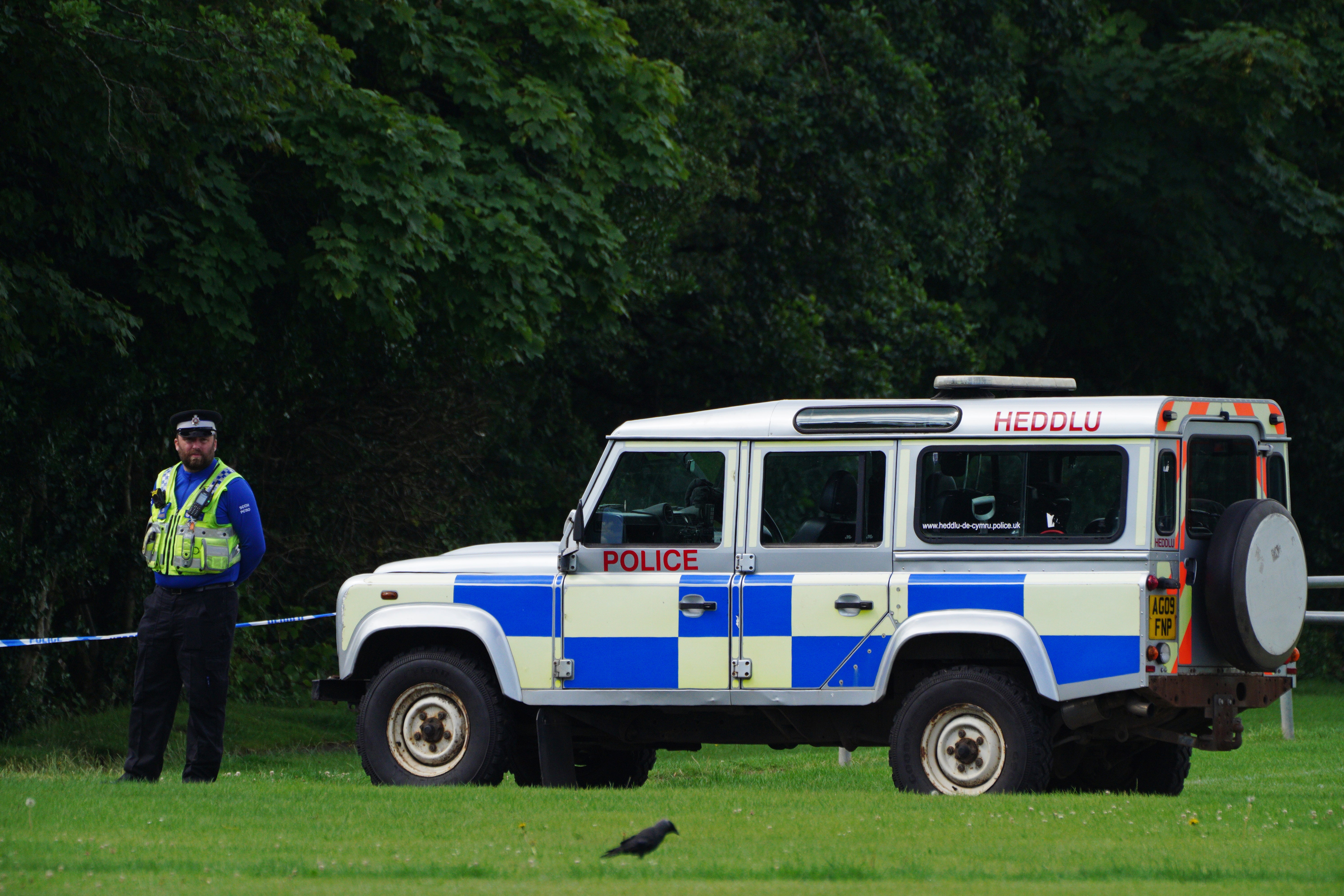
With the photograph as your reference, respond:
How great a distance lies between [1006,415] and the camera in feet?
31.7

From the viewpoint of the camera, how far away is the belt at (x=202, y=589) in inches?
395

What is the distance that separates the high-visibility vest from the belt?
78mm

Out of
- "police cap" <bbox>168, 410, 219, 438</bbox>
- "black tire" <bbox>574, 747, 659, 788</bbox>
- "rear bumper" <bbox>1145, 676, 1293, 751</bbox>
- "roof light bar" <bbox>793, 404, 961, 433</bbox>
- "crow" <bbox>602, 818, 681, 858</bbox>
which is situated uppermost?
"roof light bar" <bbox>793, 404, 961, 433</bbox>

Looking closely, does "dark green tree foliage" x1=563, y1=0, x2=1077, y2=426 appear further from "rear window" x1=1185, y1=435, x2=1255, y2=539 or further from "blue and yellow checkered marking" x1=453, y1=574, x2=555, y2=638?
"rear window" x1=1185, y1=435, x2=1255, y2=539

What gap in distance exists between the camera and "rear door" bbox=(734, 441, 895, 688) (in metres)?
9.70

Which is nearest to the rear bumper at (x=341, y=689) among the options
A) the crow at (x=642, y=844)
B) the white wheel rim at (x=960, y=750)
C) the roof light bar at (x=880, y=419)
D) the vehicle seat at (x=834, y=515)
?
the vehicle seat at (x=834, y=515)

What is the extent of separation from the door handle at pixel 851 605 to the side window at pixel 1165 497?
58.6 inches

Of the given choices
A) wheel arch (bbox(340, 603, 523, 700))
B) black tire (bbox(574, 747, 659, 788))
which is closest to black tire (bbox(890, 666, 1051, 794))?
wheel arch (bbox(340, 603, 523, 700))

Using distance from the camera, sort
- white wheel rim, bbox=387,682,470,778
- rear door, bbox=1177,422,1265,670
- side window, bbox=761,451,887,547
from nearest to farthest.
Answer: rear door, bbox=1177,422,1265,670
side window, bbox=761,451,887,547
white wheel rim, bbox=387,682,470,778

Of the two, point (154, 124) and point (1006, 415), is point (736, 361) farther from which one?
point (1006, 415)

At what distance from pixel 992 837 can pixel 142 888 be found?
339 centimetres

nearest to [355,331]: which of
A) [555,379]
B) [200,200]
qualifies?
[200,200]

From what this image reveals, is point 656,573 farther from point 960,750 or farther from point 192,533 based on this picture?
point 192,533

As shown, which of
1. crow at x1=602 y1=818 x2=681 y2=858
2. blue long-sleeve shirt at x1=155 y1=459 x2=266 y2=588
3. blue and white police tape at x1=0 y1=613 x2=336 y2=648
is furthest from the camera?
blue and white police tape at x1=0 y1=613 x2=336 y2=648
